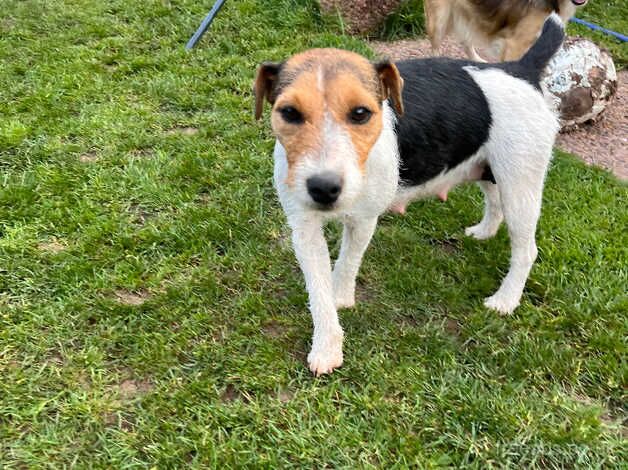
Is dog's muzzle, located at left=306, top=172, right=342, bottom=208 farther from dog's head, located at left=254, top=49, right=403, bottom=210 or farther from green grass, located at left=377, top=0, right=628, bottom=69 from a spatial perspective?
green grass, located at left=377, top=0, right=628, bottom=69

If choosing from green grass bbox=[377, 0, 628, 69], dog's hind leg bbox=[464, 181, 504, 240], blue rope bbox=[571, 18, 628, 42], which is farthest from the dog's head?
blue rope bbox=[571, 18, 628, 42]

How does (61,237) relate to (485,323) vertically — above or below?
above

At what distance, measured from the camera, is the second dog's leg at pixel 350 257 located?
3553mm

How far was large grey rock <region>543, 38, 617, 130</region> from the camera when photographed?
625 centimetres

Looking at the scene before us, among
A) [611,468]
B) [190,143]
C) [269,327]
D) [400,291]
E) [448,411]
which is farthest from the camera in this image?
[190,143]

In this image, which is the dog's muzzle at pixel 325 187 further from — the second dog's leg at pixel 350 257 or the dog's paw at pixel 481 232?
the dog's paw at pixel 481 232

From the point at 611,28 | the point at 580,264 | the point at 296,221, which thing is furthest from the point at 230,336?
the point at 611,28

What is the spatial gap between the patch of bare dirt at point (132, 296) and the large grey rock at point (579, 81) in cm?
487

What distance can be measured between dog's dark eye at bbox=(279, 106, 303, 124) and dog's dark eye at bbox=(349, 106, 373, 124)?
0.27 metres

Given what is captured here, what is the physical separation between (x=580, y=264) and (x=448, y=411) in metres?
1.98

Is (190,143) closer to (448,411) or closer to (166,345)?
(166,345)

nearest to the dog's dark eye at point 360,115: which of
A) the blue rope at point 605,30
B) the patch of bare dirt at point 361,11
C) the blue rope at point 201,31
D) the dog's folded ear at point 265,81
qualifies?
the dog's folded ear at point 265,81

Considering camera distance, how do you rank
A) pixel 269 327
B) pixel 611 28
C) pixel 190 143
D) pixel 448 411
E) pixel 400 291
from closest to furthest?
pixel 448 411
pixel 269 327
pixel 400 291
pixel 190 143
pixel 611 28

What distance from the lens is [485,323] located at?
3.99 meters
